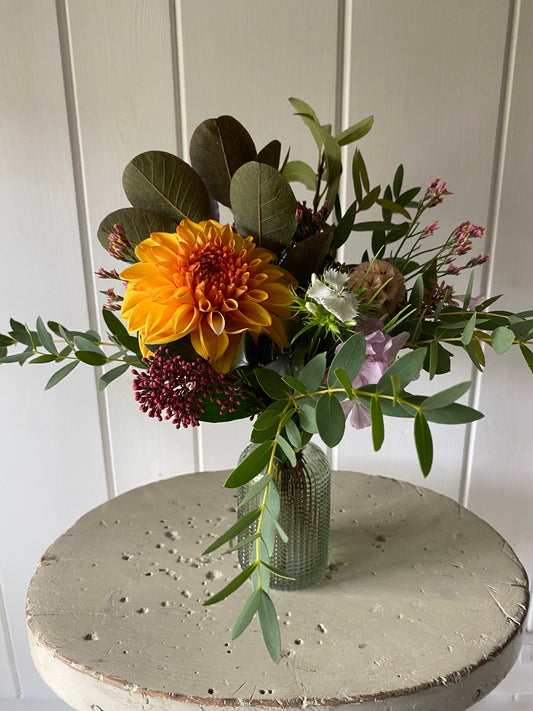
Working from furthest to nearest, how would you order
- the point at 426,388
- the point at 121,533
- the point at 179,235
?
the point at 426,388 → the point at 121,533 → the point at 179,235

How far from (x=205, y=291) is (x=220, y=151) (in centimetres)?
16

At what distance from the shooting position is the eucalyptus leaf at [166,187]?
0.55 metres

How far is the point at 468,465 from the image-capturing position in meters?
1.01

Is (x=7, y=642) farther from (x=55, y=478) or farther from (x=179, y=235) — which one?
(x=179, y=235)

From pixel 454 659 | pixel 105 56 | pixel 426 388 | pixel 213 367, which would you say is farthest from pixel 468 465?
pixel 105 56

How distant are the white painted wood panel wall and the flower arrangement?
0.93 ft

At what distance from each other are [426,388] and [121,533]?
0.49 m

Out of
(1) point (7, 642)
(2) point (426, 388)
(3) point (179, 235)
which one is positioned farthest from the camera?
(1) point (7, 642)

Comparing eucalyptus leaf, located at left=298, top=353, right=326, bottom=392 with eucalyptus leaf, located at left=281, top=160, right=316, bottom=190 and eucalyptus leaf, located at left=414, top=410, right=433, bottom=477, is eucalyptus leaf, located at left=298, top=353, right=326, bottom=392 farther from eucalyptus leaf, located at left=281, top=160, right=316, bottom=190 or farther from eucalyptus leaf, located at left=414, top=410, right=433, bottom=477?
eucalyptus leaf, located at left=281, top=160, right=316, bottom=190

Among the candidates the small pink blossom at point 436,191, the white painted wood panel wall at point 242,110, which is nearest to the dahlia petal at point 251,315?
the small pink blossom at point 436,191

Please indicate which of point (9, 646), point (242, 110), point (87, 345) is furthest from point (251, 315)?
point (9, 646)

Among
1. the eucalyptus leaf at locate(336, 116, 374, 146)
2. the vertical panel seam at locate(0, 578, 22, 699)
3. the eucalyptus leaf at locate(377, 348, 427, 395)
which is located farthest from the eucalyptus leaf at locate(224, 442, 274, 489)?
the vertical panel seam at locate(0, 578, 22, 699)

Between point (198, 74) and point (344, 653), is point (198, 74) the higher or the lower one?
the higher one

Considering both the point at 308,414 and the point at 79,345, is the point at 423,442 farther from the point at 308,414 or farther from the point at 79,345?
the point at 79,345
